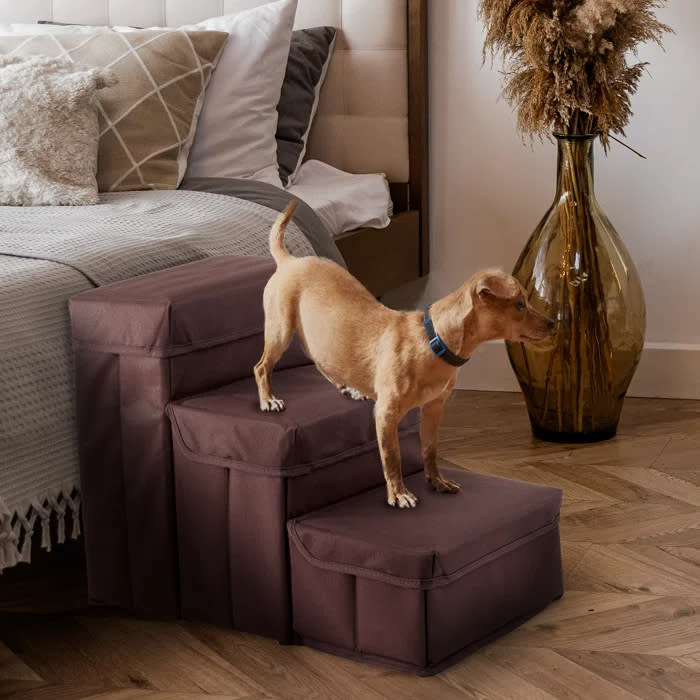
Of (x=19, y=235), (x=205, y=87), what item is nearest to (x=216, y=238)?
(x=19, y=235)

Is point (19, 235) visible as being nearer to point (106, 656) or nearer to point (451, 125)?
point (106, 656)

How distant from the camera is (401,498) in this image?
160cm

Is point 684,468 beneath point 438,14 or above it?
beneath

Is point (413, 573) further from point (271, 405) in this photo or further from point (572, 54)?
point (572, 54)

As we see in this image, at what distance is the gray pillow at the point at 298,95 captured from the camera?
111 inches

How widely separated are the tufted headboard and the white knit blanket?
38.0 inches

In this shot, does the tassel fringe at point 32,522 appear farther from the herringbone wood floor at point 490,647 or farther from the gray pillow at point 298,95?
the gray pillow at point 298,95

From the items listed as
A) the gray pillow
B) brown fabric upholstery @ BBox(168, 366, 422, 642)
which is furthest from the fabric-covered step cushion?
the gray pillow

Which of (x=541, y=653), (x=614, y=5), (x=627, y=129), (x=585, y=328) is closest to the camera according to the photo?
(x=541, y=653)

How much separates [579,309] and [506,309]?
3.74ft

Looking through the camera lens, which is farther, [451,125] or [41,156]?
[451,125]

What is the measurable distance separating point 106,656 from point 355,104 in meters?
1.75

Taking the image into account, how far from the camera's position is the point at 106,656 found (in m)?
1.66

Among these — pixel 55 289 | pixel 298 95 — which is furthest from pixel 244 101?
pixel 55 289
